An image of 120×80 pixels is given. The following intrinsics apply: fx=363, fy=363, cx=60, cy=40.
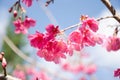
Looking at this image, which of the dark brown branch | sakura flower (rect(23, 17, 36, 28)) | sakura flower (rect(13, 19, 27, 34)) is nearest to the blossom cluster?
the dark brown branch

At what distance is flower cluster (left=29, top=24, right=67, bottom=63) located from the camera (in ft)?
9.15

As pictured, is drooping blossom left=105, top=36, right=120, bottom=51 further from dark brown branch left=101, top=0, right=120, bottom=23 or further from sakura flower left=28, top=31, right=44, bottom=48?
sakura flower left=28, top=31, right=44, bottom=48

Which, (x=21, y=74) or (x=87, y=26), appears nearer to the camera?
(x=87, y=26)

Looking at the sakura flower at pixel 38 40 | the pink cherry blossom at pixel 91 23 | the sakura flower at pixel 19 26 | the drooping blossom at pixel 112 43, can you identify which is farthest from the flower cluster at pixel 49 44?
the sakura flower at pixel 19 26

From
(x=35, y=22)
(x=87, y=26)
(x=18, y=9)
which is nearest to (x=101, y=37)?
(x=87, y=26)

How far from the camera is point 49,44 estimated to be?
285 cm

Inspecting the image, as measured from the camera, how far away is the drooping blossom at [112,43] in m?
2.86

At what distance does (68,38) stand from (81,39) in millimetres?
104

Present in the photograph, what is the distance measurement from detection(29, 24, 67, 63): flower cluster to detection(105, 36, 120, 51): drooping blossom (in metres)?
0.35

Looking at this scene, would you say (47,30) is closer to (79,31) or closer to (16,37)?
(79,31)

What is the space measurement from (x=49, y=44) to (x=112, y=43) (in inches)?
19.8

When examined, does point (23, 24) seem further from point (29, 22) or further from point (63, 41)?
point (63, 41)

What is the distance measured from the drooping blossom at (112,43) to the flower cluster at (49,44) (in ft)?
1.15

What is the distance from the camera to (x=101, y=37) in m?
2.86
